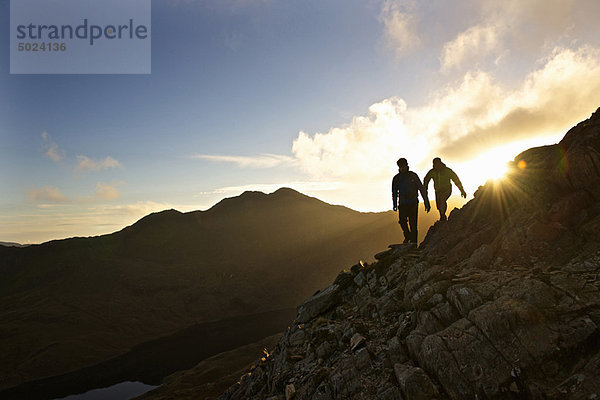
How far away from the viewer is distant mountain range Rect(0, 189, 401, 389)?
3533 inches

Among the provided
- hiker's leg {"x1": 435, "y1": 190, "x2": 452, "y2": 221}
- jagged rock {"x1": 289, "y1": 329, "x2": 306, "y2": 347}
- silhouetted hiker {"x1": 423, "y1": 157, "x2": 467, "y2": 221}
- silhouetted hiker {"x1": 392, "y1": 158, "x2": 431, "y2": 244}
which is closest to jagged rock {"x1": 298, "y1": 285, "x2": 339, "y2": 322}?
jagged rock {"x1": 289, "y1": 329, "x2": 306, "y2": 347}

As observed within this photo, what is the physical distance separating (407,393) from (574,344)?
4.14m

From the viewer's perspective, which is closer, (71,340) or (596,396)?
(596,396)

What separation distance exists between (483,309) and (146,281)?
149951 mm

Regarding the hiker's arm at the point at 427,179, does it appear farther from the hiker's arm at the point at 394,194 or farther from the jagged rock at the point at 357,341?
the jagged rock at the point at 357,341

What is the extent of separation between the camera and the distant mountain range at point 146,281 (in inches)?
3533

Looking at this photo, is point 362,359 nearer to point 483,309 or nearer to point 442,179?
point 483,309

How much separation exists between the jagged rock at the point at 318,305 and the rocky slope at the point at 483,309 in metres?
0.08

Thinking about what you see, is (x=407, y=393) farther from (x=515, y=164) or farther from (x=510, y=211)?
(x=515, y=164)

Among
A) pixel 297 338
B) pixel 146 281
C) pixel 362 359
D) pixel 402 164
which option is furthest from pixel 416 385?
pixel 146 281

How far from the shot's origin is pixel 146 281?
435 ft

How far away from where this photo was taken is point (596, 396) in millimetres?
5730

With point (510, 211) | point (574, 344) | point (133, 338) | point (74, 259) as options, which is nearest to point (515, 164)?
point (510, 211)

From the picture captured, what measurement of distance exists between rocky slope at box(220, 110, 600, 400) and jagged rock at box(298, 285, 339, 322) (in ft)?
0.26
